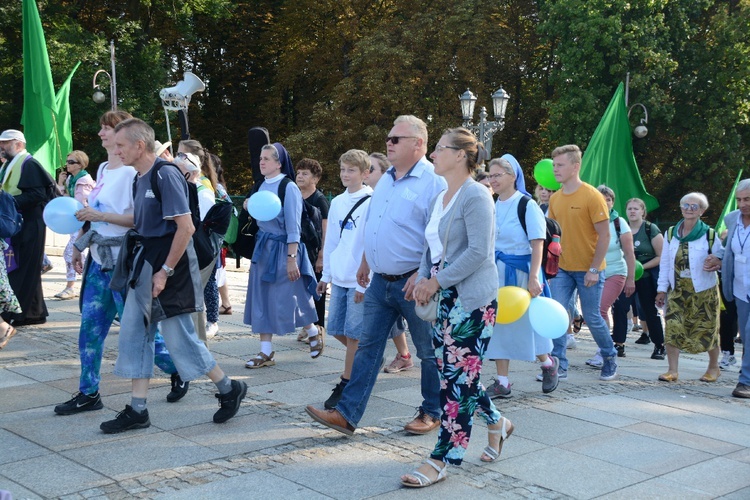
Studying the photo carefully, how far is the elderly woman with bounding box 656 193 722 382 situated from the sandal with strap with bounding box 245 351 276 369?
3.67 m

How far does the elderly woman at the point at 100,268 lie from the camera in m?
5.79

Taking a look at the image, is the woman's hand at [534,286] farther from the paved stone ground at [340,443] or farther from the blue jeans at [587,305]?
the blue jeans at [587,305]

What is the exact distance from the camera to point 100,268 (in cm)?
585

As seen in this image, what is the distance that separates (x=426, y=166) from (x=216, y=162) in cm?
467

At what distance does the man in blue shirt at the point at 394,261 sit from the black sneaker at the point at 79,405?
164 centimetres

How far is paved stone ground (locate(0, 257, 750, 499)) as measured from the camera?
181 inches

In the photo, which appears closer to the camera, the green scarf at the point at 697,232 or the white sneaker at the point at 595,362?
the green scarf at the point at 697,232

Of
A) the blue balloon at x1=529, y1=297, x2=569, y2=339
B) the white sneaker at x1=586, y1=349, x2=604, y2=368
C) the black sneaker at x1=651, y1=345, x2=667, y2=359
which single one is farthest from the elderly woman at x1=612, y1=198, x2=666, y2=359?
the blue balloon at x1=529, y1=297, x2=569, y2=339

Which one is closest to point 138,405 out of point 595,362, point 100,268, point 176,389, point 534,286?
point 176,389

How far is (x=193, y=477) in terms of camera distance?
4.64 meters

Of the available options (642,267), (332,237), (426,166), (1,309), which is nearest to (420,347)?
(426,166)

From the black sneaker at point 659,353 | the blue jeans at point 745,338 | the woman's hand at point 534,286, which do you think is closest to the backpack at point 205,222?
the woman's hand at point 534,286

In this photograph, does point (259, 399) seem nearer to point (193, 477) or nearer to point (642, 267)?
point (193, 477)

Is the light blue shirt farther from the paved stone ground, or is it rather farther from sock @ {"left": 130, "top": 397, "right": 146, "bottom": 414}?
sock @ {"left": 130, "top": 397, "right": 146, "bottom": 414}
